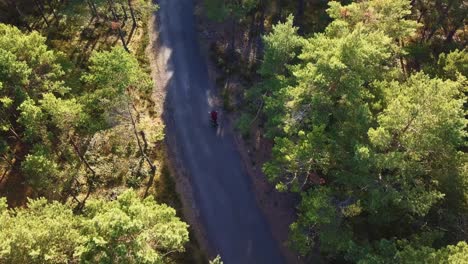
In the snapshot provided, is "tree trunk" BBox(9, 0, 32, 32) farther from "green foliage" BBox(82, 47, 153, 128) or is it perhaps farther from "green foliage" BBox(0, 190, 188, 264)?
"green foliage" BBox(0, 190, 188, 264)

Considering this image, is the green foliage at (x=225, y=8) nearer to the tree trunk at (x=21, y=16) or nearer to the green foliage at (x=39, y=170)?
the tree trunk at (x=21, y=16)

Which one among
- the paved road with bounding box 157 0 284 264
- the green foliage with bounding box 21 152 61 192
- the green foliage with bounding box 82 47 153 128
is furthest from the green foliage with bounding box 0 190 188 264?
the paved road with bounding box 157 0 284 264

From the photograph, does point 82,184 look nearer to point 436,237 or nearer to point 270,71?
point 270,71

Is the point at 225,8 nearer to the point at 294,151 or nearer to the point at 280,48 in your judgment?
the point at 280,48

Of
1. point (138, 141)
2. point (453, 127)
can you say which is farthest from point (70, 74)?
point (453, 127)

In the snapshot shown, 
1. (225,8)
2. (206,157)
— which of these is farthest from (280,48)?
(206,157)

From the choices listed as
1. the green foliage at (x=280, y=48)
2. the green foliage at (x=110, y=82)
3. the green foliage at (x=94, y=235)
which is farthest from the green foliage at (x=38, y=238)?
the green foliage at (x=280, y=48)
